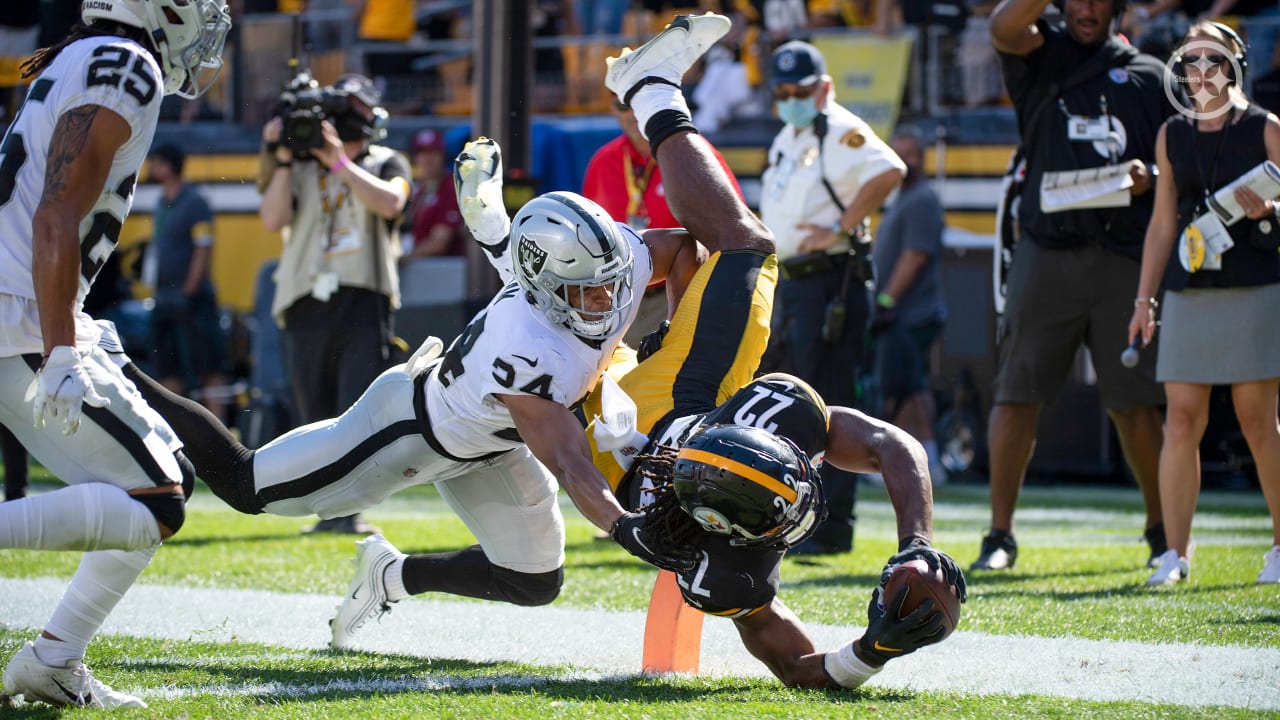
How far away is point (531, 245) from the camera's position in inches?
149

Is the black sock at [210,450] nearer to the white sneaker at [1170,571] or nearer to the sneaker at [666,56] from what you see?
the sneaker at [666,56]

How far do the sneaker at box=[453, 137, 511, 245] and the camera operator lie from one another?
8.58 ft

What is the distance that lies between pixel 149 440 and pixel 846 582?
2772 mm

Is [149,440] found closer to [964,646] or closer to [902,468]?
[902,468]

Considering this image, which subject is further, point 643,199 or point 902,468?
Result: point 643,199

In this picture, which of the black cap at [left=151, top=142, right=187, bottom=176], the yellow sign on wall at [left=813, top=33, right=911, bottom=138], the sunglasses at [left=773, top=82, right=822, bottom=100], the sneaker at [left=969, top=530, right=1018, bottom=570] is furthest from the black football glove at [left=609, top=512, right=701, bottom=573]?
the yellow sign on wall at [left=813, top=33, right=911, bottom=138]

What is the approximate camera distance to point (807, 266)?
6648 mm

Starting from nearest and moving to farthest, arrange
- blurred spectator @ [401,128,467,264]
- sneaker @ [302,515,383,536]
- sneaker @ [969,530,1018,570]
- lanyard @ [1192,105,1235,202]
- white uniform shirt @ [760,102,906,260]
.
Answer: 1. lanyard @ [1192,105,1235,202]
2. sneaker @ [969,530,1018,570]
3. white uniform shirt @ [760,102,906,260]
4. sneaker @ [302,515,383,536]
5. blurred spectator @ [401,128,467,264]

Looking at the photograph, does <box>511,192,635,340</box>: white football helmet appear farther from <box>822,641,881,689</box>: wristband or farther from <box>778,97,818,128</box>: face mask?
<box>778,97,818,128</box>: face mask

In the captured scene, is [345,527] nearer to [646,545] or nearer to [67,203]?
[67,203]

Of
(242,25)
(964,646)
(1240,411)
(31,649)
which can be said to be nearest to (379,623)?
(31,649)

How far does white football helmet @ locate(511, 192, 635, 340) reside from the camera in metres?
3.74

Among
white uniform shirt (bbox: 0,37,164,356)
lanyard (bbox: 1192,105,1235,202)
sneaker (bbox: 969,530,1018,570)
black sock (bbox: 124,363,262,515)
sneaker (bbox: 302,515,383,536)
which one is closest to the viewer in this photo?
white uniform shirt (bbox: 0,37,164,356)

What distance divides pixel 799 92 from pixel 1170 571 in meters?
2.66
